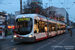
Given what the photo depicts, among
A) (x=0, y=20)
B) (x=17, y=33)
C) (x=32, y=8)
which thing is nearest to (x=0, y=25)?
(x=0, y=20)

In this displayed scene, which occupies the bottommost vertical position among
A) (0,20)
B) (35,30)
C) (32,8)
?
(35,30)

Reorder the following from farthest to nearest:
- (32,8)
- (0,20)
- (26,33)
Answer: (32,8) < (0,20) < (26,33)

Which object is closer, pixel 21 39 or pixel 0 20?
pixel 21 39

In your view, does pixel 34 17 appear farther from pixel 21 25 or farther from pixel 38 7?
pixel 38 7

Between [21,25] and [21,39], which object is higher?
[21,25]

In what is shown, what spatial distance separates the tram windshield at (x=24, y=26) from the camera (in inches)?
504

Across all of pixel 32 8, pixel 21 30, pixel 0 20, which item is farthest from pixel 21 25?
pixel 32 8

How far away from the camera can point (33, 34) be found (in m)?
12.9

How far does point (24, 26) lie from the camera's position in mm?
13000

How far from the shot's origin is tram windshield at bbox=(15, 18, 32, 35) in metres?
12.8

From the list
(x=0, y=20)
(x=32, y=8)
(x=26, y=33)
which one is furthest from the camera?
(x=32, y=8)

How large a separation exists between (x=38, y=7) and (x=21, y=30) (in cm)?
2148

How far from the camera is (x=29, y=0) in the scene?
3359 centimetres

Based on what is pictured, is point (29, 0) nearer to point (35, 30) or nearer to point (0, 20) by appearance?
point (0, 20)
